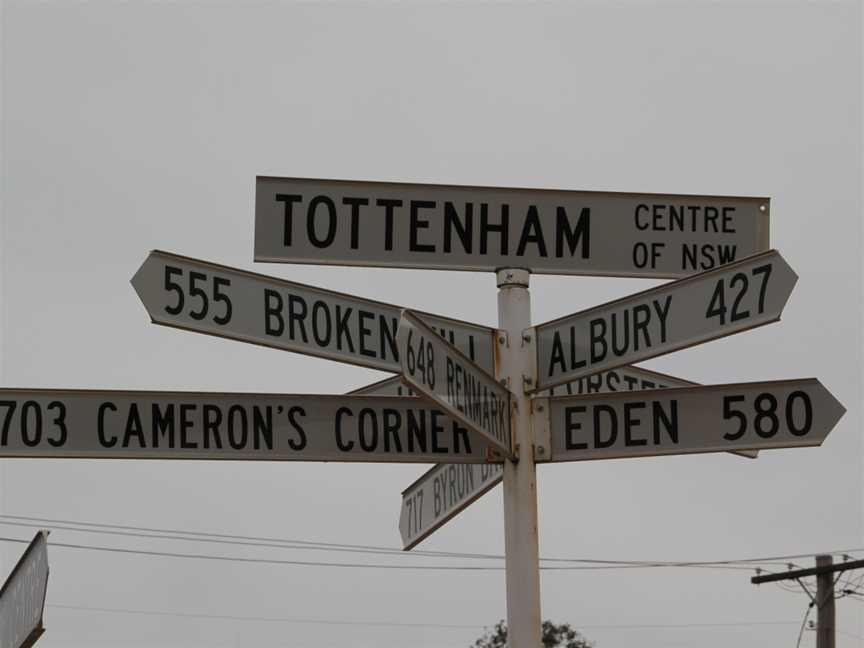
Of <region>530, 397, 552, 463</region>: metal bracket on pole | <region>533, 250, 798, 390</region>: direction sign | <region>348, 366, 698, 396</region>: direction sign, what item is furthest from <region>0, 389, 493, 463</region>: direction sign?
<region>348, 366, 698, 396</region>: direction sign

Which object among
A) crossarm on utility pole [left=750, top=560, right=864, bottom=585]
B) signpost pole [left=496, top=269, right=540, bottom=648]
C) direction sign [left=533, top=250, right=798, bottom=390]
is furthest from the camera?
crossarm on utility pole [left=750, top=560, right=864, bottom=585]

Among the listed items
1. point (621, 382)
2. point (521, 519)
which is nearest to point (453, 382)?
point (521, 519)

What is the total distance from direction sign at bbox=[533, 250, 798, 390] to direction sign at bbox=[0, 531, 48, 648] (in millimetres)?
2058

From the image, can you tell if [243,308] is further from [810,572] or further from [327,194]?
[810,572]

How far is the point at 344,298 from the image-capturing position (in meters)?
5.80

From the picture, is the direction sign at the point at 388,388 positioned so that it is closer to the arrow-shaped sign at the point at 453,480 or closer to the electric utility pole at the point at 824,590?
the arrow-shaped sign at the point at 453,480

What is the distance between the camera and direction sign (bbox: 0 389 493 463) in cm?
559

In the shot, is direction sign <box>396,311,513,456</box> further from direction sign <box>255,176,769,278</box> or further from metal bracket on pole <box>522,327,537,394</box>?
direction sign <box>255,176,769,278</box>

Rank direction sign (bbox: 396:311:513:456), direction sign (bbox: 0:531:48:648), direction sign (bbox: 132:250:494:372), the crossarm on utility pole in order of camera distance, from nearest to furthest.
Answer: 1. direction sign (bbox: 0:531:48:648)
2. direction sign (bbox: 396:311:513:456)
3. direction sign (bbox: 132:250:494:372)
4. the crossarm on utility pole

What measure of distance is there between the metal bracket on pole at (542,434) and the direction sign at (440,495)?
0.46ft

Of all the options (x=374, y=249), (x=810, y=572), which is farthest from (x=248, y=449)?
(x=810, y=572)

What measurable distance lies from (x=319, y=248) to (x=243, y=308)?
41 cm

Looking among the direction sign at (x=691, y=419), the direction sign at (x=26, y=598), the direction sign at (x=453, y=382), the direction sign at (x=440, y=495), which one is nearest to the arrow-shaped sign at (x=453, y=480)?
the direction sign at (x=440, y=495)

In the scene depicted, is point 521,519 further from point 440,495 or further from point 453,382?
point 453,382
